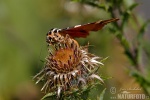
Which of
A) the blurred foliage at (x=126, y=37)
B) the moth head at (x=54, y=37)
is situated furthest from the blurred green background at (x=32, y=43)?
the moth head at (x=54, y=37)

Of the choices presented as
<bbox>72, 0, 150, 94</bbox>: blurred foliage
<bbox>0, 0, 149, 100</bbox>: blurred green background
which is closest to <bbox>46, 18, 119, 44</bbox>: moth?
<bbox>72, 0, 150, 94</bbox>: blurred foliage

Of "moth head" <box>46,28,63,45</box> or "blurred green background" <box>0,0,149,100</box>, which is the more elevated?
"blurred green background" <box>0,0,149,100</box>

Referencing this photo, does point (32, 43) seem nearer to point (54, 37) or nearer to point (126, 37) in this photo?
point (126, 37)

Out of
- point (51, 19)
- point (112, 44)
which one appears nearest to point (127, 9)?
point (112, 44)

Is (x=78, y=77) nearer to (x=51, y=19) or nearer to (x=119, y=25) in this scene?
(x=119, y=25)

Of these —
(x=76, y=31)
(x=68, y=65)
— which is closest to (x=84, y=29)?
(x=76, y=31)

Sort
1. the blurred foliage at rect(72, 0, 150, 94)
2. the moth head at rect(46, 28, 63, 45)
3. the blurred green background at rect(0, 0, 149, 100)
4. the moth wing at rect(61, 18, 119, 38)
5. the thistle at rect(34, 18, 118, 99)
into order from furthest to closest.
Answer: the blurred green background at rect(0, 0, 149, 100) < the blurred foliage at rect(72, 0, 150, 94) < the moth head at rect(46, 28, 63, 45) < the thistle at rect(34, 18, 118, 99) < the moth wing at rect(61, 18, 119, 38)

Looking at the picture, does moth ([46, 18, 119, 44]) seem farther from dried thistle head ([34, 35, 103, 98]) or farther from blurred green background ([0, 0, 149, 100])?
blurred green background ([0, 0, 149, 100])
